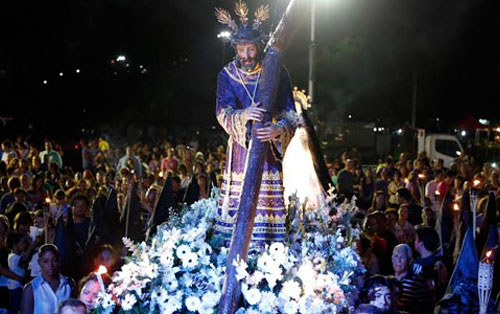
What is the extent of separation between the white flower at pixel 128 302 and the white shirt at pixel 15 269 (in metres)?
2.70

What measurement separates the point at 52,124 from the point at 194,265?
3226 centimetres

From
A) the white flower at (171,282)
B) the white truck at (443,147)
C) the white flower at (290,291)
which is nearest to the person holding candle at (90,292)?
the white flower at (171,282)

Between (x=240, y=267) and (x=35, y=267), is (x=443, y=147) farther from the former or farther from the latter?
(x=240, y=267)

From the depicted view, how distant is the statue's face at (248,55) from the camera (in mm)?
6195

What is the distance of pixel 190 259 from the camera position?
5645 millimetres

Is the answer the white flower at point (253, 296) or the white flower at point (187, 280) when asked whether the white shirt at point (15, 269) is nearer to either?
the white flower at point (187, 280)

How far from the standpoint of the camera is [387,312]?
217 inches

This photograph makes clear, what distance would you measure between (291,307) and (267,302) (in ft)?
0.68

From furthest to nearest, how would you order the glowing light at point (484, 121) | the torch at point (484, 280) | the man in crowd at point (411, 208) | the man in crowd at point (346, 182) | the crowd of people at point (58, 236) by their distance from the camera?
1. the glowing light at point (484, 121)
2. the man in crowd at point (346, 182)
3. the man in crowd at point (411, 208)
4. the crowd of people at point (58, 236)
5. the torch at point (484, 280)

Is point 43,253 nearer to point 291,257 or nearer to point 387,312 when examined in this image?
point 291,257

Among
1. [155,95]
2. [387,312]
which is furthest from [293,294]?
[155,95]

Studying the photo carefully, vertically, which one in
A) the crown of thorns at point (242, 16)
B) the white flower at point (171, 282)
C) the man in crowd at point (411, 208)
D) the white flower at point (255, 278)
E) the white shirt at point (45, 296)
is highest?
the crown of thorns at point (242, 16)

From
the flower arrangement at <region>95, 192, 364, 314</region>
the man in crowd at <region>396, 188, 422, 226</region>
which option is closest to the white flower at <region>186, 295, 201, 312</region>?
the flower arrangement at <region>95, 192, 364, 314</region>

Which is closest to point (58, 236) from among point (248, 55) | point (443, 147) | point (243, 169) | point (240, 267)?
point (243, 169)
